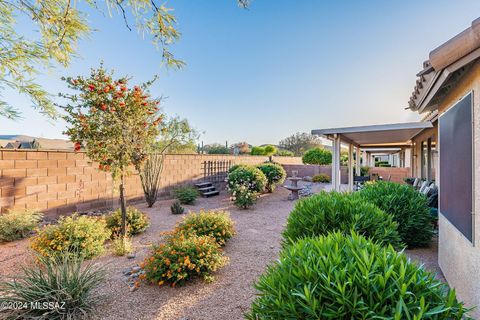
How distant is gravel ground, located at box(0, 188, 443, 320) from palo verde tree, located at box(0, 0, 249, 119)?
10.4 feet

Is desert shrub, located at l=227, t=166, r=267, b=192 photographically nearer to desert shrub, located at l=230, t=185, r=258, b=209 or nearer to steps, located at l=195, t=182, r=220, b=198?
desert shrub, located at l=230, t=185, r=258, b=209

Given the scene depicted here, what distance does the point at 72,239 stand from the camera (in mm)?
4020

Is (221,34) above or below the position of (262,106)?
above

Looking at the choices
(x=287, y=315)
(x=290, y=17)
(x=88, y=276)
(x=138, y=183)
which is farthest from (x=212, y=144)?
(x=287, y=315)

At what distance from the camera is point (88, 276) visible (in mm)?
2861

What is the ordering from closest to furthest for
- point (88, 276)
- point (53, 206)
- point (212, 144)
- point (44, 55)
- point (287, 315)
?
point (287, 315), point (88, 276), point (44, 55), point (53, 206), point (212, 144)

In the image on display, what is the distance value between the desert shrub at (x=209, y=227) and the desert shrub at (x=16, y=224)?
130 inches

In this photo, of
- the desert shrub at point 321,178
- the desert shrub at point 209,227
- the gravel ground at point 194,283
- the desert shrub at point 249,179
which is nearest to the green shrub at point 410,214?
the gravel ground at point 194,283

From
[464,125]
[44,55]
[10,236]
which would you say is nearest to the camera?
[464,125]

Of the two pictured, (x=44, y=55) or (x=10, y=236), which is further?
(x=10, y=236)

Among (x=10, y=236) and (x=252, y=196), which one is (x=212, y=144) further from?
(x=10, y=236)

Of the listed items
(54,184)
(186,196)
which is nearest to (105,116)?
(54,184)

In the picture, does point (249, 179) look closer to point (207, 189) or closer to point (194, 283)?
point (207, 189)

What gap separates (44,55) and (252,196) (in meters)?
6.68
